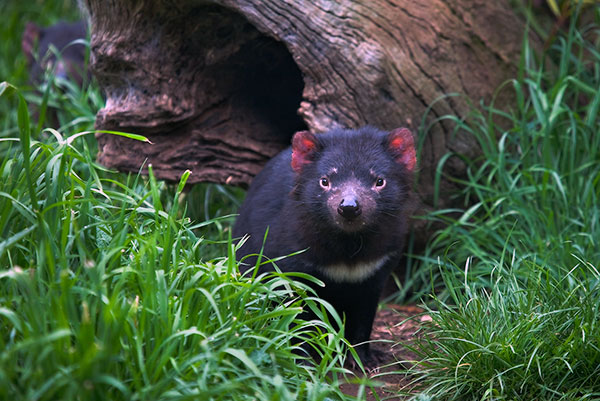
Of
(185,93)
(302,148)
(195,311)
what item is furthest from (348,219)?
(185,93)

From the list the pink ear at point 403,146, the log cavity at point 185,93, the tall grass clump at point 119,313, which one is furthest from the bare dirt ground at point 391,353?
the log cavity at point 185,93

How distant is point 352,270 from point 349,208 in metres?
0.43

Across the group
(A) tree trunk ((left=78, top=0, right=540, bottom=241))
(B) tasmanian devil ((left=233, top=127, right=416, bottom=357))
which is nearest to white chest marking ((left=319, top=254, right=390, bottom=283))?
(B) tasmanian devil ((left=233, top=127, right=416, bottom=357))

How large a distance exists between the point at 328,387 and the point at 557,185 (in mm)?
2283

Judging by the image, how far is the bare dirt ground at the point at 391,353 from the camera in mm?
2859

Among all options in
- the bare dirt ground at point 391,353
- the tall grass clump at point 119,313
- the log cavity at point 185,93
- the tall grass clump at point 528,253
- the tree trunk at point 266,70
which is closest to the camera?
the tall grass clump at point 119,313

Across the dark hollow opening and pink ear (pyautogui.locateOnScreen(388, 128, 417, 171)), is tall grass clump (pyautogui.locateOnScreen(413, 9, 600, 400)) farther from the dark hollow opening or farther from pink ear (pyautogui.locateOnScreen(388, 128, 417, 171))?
the dark hollow opening

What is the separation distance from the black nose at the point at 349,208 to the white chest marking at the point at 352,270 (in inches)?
13.4

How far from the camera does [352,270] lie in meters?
3.19

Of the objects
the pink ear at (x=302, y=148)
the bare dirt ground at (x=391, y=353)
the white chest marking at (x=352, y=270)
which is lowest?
the bare dirt ground at (x=391, y=353)

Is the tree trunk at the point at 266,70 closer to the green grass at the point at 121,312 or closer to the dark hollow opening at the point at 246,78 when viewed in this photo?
the dark hollow opening at the point at 246,78

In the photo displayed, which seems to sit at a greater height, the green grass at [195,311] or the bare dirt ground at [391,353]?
the green grass at [195,311]

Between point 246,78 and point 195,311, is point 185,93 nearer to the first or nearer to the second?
point 246,78

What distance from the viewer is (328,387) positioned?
2277 millimetres
